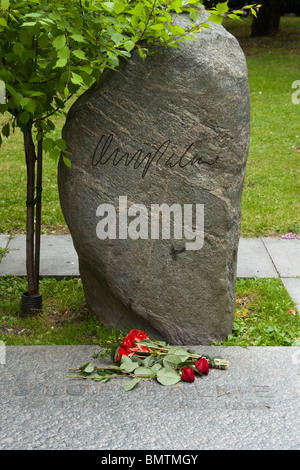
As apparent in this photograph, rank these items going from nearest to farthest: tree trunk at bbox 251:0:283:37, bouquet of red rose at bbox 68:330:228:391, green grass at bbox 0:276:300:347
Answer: bouquet of red rose at bbox 68:330:228:391, green grass at bbox 0:276:300:347, tree trunk at bbox 251:0:283:37

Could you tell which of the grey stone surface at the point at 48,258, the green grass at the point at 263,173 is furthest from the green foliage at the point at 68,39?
the green grass at the point at 263,173

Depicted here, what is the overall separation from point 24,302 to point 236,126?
6.17 feet

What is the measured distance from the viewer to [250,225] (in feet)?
20.2

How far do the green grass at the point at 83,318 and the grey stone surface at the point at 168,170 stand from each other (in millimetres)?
324

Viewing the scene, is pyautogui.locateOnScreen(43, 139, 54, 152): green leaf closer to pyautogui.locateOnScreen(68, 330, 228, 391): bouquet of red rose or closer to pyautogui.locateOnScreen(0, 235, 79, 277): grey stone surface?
pyautogui.locateOnScreen(68, 330, 228, 391): bouquet of red rose

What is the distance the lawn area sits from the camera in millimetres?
3955

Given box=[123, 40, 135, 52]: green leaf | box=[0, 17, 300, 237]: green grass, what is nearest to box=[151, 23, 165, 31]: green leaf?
box=[123, 40, 135, 52]: green leaf

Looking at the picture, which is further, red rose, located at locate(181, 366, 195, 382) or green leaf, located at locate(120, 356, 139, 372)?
green leaf, located at locate(120, 356, 139, 372)

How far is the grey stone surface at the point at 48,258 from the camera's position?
4.97 metres

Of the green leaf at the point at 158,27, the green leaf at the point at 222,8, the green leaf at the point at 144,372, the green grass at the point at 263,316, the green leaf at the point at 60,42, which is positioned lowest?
the green grass at the point at 263,316

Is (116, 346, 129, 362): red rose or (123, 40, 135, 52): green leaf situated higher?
(123, 40, 135, 52): green leaf

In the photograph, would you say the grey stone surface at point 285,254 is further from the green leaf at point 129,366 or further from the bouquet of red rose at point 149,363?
the green leaf at point 129,366

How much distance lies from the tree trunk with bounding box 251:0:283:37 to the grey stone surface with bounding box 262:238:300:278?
46.8 feet

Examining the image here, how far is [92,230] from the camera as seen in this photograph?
143 inches
